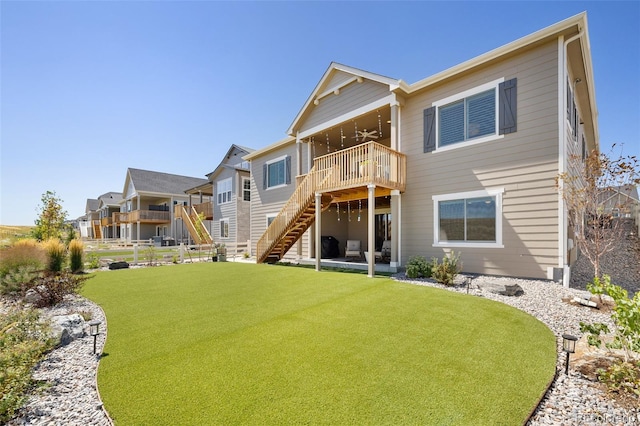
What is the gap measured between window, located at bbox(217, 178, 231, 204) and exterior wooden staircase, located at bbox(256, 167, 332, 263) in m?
10.3

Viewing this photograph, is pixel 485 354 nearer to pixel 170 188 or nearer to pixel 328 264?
pixel 328 264

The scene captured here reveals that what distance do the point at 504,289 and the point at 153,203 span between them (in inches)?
1470

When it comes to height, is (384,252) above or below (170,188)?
below

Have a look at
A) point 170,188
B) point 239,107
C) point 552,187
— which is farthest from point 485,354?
point 170,188

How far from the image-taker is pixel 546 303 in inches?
222

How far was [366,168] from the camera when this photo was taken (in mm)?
9000

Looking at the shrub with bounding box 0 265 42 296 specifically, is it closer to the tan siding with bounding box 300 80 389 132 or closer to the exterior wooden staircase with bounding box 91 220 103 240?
the tan siding with bounding box 300 80 389 132

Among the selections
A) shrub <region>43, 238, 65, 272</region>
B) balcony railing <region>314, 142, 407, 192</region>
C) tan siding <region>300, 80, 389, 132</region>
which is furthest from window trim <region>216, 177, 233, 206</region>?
balcony railing <region>314, 142, 407, 192</region>

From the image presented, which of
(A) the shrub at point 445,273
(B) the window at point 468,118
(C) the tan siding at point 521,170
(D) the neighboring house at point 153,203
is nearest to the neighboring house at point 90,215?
(D) the neighboring house at point 153,203

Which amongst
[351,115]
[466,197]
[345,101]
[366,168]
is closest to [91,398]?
[366,168]

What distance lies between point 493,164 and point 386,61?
760 cm

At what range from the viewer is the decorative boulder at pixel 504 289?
6.23m

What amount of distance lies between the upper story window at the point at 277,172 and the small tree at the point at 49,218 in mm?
12593

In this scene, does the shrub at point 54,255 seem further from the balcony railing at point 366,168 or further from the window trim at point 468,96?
the window trim at point 468,96
